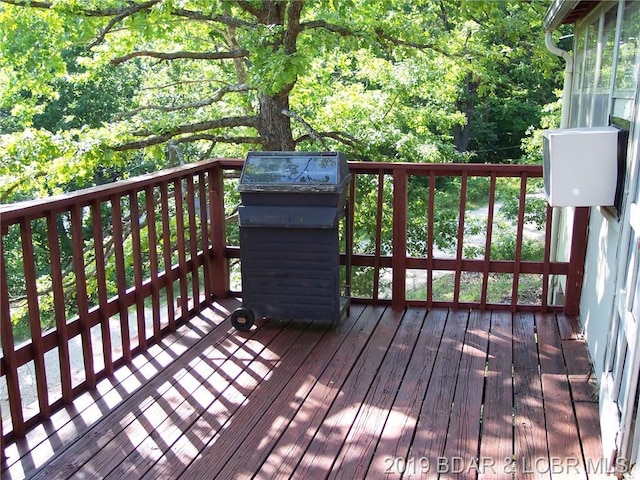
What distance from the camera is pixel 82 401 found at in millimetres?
3002

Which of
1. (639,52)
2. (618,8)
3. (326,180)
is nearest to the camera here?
(639,52)

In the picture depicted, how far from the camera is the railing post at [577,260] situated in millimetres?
3988

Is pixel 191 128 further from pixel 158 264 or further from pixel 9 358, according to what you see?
pixel 9 358

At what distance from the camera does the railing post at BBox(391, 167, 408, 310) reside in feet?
13.7

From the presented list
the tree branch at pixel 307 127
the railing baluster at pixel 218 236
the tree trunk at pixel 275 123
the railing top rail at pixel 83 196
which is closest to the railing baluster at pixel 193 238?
the railing top rail at pixel 83 196

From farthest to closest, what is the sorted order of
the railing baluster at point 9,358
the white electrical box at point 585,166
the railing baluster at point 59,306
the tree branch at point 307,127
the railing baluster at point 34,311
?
the tree branch at point 307,127
the white electrical box at point 585,166
the railing baluster at point 59,306
the railing baluster at point 34,311
the railing baluster at point 9,358

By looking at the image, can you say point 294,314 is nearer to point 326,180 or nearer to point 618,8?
point 326,180

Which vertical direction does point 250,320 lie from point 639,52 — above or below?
below

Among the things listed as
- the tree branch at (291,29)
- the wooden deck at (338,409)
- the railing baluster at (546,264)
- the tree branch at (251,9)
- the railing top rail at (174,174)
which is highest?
the tree branch at (251,9)

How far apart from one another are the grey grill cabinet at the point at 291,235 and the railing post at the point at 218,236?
60cm

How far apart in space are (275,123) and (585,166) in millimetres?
5224

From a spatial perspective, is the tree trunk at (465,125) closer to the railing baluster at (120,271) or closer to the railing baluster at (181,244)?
the railing baluster at (181,244)

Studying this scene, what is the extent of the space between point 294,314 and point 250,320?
0.29 metres

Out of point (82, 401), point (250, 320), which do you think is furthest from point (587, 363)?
point (82, 401)
